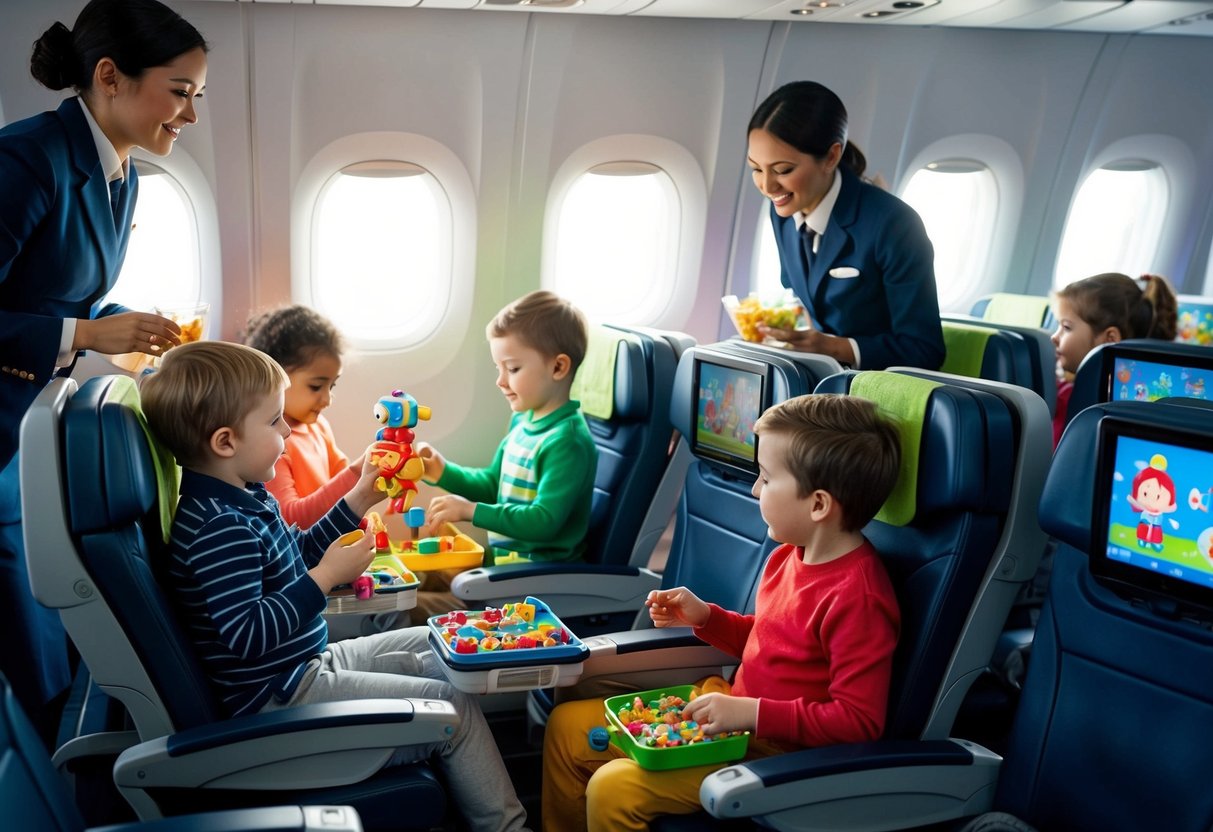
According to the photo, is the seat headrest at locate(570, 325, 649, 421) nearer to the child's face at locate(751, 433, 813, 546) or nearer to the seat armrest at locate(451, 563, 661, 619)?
the seat armrest at locate(451, 563, 661, 619)

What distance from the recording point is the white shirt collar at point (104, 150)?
8.92 feet

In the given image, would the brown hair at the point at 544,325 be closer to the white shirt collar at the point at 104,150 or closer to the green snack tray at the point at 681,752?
the white shirt collar at the point at 104,150

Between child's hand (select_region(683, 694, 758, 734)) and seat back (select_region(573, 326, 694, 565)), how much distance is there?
139 cm

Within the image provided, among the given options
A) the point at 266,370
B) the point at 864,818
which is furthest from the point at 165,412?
the point at 864,818

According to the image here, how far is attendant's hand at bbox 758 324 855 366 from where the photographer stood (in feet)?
10.5

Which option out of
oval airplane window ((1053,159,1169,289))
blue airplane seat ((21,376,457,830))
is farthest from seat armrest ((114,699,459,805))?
oval airplane window ((1053,159,1169,289))

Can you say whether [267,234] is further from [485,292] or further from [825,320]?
[825,320]

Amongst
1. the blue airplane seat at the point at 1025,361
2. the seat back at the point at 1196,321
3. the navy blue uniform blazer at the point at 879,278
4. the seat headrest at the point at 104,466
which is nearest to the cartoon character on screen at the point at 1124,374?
the blue airplane seat at the point at 1025,361

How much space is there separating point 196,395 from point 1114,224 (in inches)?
262

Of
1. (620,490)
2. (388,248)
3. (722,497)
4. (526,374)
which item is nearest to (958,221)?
(388,248)

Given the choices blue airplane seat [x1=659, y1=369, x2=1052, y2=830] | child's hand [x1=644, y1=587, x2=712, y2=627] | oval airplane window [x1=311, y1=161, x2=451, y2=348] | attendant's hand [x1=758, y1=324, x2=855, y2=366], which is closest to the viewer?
blue airplane seat [x1=659, y1=369, x2=1052, y2=830]

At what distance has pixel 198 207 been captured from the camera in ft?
13.7

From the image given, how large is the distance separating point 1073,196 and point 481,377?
12.4 ft

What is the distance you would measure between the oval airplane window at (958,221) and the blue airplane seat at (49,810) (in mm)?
5403
